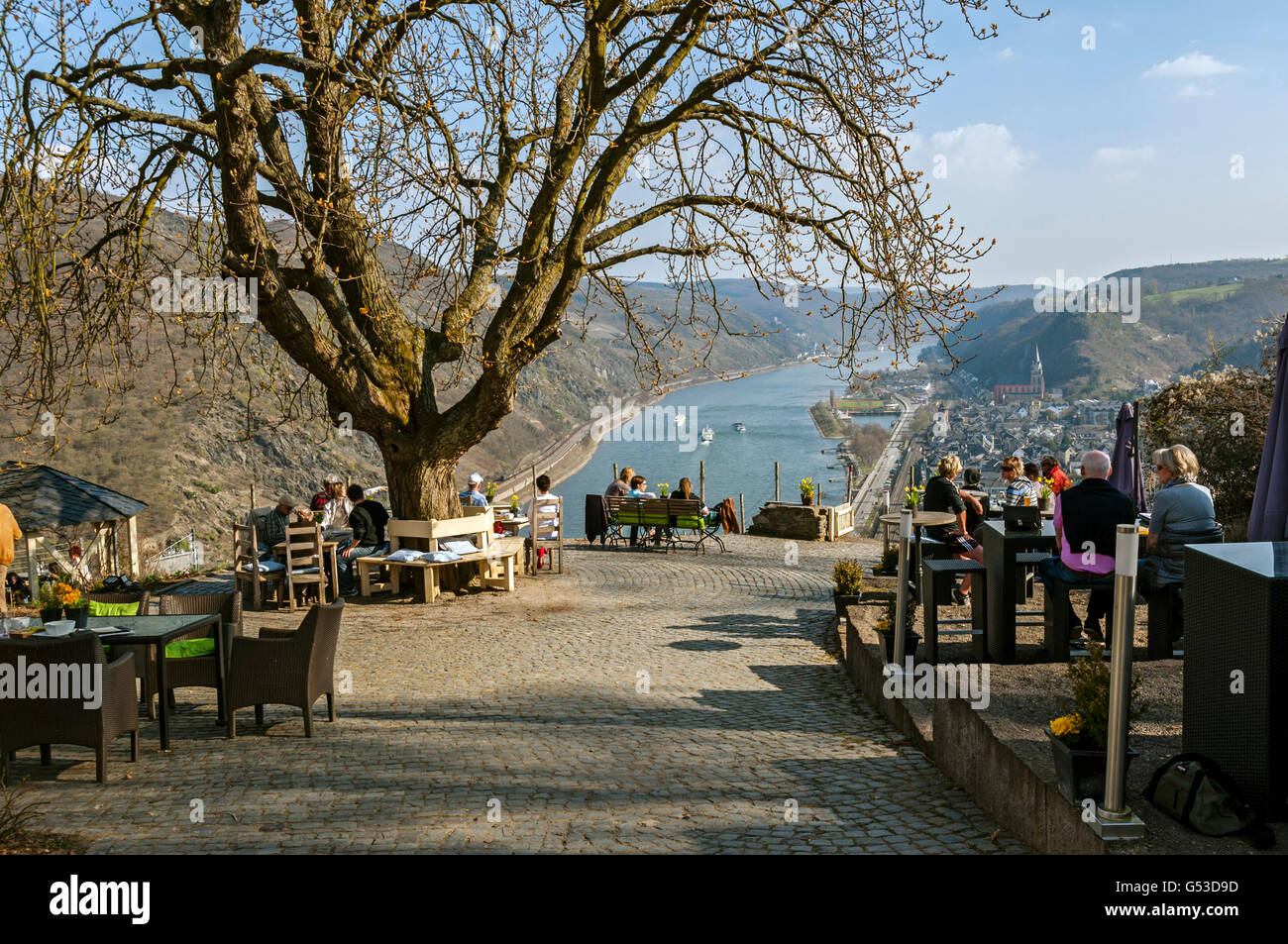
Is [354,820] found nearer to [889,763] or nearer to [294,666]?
[294,666]

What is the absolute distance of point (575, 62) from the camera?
1298cm

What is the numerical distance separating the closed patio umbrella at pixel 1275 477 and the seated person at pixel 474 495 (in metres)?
11.3

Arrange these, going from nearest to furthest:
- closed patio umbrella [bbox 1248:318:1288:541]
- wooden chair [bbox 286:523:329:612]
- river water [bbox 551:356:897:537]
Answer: closed patio umbrella [bbox 1248:318:1288:541], wooden chair [bbox 286:523:329:612], river water [bbox 551:356:897:537]

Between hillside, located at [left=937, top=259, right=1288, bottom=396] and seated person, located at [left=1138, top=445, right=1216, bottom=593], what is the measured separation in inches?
2326

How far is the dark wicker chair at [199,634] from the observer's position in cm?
679

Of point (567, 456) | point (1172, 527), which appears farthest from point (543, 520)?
point (567, 456)

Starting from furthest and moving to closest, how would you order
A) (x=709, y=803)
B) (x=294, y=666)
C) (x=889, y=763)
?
1. (x=294, y=666)
2. (x=889, y=763)
3. (x=709, y=803)

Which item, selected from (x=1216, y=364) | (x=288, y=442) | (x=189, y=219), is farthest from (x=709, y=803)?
(x=288, y=442)

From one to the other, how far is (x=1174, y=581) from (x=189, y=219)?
1165 cm

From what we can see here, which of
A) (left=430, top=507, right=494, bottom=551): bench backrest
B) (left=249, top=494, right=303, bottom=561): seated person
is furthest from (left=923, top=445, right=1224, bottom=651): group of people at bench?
(left=249, top=494, right=303, bottom=561): seated person

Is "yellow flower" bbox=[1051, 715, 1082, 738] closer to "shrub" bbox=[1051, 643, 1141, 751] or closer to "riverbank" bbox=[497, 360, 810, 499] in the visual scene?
"shrub" bbox=[1051, 643, 1141, 751]

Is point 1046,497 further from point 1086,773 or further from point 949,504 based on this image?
point 1086,773

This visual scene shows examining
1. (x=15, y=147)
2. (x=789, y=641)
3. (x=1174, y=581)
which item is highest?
(x=15, y=147)

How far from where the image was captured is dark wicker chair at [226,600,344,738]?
642cm
